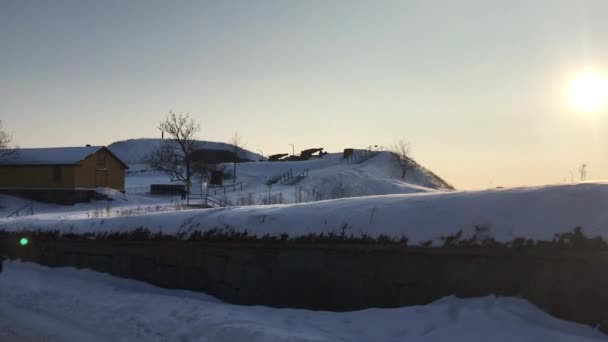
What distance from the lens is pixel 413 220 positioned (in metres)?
6.88

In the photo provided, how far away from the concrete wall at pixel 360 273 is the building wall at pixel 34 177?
142 ft

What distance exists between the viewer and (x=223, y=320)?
22.6 ft

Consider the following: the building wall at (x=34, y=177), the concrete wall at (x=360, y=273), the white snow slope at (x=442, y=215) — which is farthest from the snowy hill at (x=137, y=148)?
the white snow slope at (x=442, y=215)

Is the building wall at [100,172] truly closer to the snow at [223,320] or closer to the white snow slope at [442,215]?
the snow at [223,320]

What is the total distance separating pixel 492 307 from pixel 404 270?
1194mm

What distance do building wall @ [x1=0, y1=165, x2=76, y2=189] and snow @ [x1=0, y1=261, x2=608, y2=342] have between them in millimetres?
43286

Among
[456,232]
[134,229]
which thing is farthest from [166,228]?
[456,232]

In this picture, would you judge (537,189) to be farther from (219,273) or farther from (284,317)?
A: (219,273)

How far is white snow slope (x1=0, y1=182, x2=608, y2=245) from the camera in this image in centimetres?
575

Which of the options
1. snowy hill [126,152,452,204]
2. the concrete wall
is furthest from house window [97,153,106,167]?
the concrete wall

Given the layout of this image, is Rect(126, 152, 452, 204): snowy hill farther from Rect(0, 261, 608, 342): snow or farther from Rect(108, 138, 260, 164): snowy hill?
Rect(0, 261, 608, 342): snow

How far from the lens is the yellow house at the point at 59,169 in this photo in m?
51.2

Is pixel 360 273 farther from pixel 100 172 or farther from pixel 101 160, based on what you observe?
pixel 101 160

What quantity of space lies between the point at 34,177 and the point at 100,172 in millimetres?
5698
